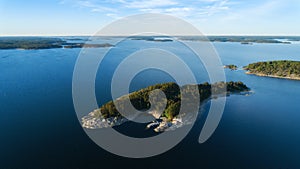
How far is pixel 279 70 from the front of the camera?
3003cm

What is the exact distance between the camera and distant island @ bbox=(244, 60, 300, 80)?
94.4 feet

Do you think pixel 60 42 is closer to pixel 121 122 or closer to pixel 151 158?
pixel 121 122

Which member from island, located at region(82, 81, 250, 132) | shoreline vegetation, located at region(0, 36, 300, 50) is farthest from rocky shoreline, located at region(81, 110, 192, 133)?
shoreline vegetation, located at region(0, 36, 300, 50)

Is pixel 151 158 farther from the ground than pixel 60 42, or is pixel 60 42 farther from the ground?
pixel 60 42

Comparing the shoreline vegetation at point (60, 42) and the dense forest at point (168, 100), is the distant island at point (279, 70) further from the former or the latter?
the shoreline vegetation at point (60, 42)

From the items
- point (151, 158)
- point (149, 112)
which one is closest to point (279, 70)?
point (149, 112)

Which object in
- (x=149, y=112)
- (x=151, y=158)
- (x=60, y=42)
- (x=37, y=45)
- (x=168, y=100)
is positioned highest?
(x=60, y=42)

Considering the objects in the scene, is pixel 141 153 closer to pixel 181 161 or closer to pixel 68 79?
pixel 181 161

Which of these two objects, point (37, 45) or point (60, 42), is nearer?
point (37, 45)

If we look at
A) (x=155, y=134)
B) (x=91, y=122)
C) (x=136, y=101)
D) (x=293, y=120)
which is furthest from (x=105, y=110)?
(x=293, y=120)

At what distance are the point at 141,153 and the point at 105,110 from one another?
4.04 metres

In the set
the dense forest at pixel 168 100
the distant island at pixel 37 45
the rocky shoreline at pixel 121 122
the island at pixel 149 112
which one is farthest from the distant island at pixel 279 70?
the distant island at pixel 37 45

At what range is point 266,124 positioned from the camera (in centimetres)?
1490

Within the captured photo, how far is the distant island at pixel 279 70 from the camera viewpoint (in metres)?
28.8
